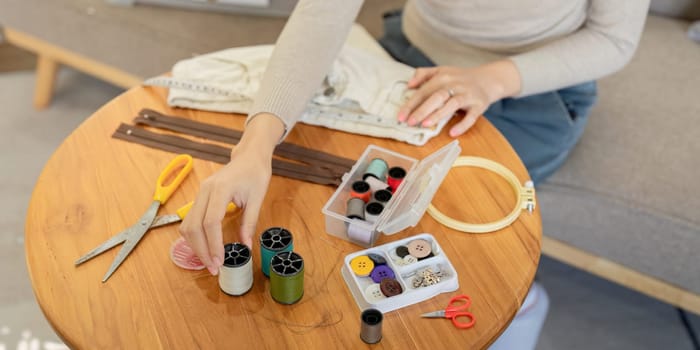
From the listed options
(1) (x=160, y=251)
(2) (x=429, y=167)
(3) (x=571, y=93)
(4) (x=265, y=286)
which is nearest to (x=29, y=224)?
Result: (1) (x=160, y=251)

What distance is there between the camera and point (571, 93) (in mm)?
1311

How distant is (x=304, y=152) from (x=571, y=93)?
577 millimetres

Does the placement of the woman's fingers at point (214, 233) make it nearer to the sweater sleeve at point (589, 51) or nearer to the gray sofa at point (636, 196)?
the sweater sleeve at point (589, 51)

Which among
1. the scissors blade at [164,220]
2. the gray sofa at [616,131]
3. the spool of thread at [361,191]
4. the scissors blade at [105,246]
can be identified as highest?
the spool of thread at [361,191]

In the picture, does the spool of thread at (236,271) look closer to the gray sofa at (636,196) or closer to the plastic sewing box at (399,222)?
the plastic sewing box at (399,222)

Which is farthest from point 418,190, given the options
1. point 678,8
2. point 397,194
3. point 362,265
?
point 678,8

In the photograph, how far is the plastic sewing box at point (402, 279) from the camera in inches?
31.8

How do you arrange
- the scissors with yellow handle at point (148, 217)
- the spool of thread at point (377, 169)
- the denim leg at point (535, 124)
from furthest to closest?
the denim leg at point (535, 124) → the spool of thread at point (377, 169) → the scissors with yellow handle at point (148, 217)

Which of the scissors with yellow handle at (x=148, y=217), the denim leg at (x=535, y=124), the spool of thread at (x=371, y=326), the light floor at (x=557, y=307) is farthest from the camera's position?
the light floor at (x=557, y=307)

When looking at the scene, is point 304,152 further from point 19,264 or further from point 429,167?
point 19,264

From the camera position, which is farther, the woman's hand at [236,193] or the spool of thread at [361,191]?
the spool of thread at [361,191]

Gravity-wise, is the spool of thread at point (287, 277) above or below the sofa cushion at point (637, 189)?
above

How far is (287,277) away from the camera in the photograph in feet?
2.54

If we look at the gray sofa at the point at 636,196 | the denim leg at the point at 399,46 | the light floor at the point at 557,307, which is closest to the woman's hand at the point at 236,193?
the denim leg at the point at 399,46
